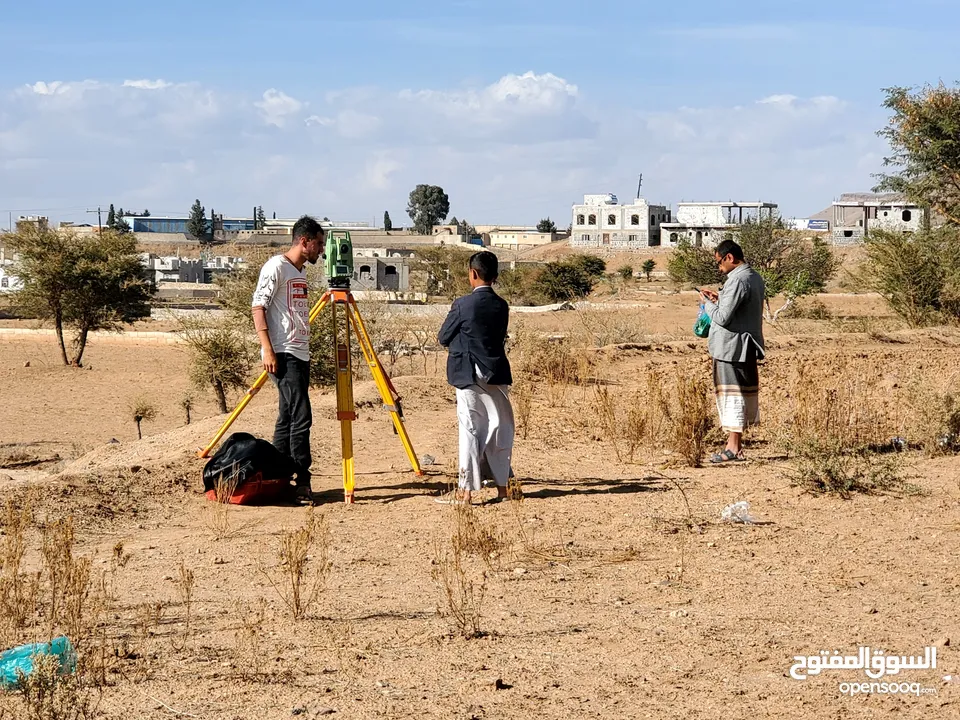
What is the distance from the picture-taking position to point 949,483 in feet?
24.3

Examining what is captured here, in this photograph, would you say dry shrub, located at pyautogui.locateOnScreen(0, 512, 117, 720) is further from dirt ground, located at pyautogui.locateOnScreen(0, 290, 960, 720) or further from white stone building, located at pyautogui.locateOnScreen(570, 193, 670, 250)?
white stone building, located at pyautogui.locateOnScreen(570, 193, 670, 250)

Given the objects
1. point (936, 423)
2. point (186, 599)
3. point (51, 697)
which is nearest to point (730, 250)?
point (936, 423)

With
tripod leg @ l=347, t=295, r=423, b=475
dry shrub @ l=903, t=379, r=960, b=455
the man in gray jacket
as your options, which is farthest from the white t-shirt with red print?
dry shrub @ l=903, t=379, r=960, b=455

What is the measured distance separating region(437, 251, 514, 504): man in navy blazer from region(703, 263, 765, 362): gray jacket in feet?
6.35

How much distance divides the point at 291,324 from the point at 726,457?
3315 millimetres

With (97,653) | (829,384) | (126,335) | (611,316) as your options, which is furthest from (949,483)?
(126,335)

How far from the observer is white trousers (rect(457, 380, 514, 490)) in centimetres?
712

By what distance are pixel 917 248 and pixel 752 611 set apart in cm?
2017

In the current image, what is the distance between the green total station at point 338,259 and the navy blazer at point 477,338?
31.6 inches

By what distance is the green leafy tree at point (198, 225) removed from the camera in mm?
127250

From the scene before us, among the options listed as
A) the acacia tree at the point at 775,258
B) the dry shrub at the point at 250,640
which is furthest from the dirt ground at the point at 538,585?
the acacia tree at the point at 775,258

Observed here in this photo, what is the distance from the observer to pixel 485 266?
713cm

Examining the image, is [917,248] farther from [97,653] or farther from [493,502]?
[97,653]

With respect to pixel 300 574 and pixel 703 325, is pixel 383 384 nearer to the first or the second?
pixel 703 325
